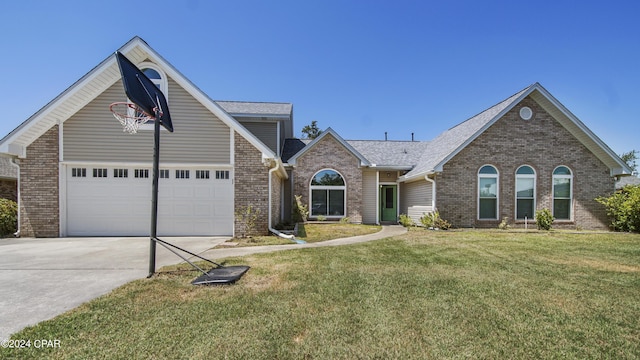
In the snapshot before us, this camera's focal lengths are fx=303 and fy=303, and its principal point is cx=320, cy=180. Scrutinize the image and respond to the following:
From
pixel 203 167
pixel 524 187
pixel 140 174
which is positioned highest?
pixel 203 167

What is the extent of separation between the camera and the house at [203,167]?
10422mm

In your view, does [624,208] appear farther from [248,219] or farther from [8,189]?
[8,189]

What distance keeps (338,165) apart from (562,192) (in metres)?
10.6

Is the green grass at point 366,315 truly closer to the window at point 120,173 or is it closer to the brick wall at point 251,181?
the brick wall at point 251,181

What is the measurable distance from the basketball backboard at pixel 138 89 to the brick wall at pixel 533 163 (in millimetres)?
12043

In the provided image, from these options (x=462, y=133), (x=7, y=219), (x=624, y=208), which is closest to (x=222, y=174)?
(x=7, y=219)

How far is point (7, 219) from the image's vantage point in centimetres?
1068

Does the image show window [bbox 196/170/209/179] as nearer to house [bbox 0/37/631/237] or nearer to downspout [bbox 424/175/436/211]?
house [bbox 0/37/631/237]

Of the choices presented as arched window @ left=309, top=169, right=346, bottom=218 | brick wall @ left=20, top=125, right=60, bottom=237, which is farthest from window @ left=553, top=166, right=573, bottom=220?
brick wall @ left=20, top=125, right=60, bottom=237

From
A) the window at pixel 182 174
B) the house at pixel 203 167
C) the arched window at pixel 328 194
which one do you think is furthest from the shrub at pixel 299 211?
the window at pixel 182 174

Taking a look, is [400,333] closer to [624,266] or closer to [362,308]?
[362,308]

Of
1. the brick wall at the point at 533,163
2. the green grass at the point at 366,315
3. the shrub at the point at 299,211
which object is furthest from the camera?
the shrub at the point at 299,211

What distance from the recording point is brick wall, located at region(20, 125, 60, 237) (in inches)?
408

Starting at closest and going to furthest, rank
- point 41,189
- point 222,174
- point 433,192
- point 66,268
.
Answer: point 66,268 < point 41,189 < point 222,174 < point 433,192
